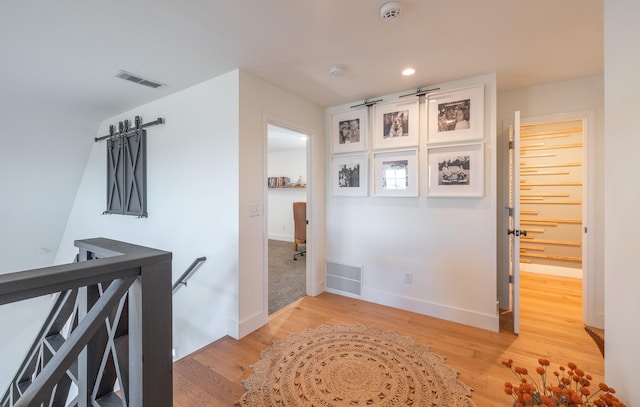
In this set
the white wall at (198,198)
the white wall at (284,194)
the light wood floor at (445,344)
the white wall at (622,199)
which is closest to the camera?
the white wall at (622,199)

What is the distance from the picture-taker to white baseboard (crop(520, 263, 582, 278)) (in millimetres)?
3981

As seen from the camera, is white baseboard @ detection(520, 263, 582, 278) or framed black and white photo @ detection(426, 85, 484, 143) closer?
framed black and white photo @ detection(426, 85, 484, 143)

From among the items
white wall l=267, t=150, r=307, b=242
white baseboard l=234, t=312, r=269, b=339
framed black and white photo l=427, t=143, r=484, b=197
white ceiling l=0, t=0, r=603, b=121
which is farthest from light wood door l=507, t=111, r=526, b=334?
white wall l=267, t=150, r=307, b=242

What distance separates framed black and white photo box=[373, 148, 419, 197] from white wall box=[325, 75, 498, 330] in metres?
0.08

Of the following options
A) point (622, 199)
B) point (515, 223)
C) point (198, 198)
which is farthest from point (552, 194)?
point (198, 198)

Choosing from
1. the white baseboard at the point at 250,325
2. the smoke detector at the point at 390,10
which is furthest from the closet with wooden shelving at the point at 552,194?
the white baseboard at the point at 250,325

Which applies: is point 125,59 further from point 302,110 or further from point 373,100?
point 373,100

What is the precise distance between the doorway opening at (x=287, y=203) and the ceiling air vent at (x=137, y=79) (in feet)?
6.97

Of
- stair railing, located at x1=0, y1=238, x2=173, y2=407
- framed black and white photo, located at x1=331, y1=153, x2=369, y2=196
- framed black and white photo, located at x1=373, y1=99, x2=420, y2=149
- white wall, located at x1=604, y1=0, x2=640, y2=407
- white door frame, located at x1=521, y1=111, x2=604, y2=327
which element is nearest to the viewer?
stair railing, located at x1=0, y1=238, x2=173, y2=407

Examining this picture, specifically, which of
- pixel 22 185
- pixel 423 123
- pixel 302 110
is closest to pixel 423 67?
pixel 423 123

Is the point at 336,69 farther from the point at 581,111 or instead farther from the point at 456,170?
the point at 581,111

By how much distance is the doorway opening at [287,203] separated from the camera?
493cm

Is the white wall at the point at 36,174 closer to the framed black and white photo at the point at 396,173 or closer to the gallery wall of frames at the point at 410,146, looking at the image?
the gallery wall of frames at the point at 410,146

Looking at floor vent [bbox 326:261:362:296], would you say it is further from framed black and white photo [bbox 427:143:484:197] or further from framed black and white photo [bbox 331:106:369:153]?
framed black and white photo [bbox 331:106:369:153]
